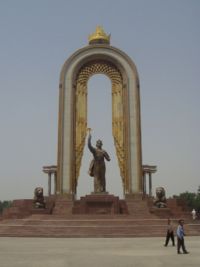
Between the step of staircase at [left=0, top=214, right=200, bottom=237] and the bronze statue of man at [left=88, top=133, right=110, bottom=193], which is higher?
the bronze statue of man at [left=88, top=133, right=110, bottom=193]

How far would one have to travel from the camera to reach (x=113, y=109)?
30.5 metres

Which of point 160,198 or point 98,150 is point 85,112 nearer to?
point 98,150

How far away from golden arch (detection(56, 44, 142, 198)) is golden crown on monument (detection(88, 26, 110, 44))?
169cm

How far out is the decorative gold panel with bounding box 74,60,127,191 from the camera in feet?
94.4

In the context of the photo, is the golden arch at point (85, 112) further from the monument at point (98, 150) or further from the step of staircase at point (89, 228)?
the step of staircase at point (89, 228)

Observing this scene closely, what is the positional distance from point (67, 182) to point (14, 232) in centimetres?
1119

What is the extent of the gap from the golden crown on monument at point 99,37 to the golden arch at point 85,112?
169 cm

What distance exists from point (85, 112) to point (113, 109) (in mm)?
2429

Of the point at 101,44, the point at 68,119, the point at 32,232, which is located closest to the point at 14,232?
the point at 32,232

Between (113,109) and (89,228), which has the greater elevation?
(113,109)

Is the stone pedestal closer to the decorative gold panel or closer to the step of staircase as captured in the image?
the decorative gold panel
